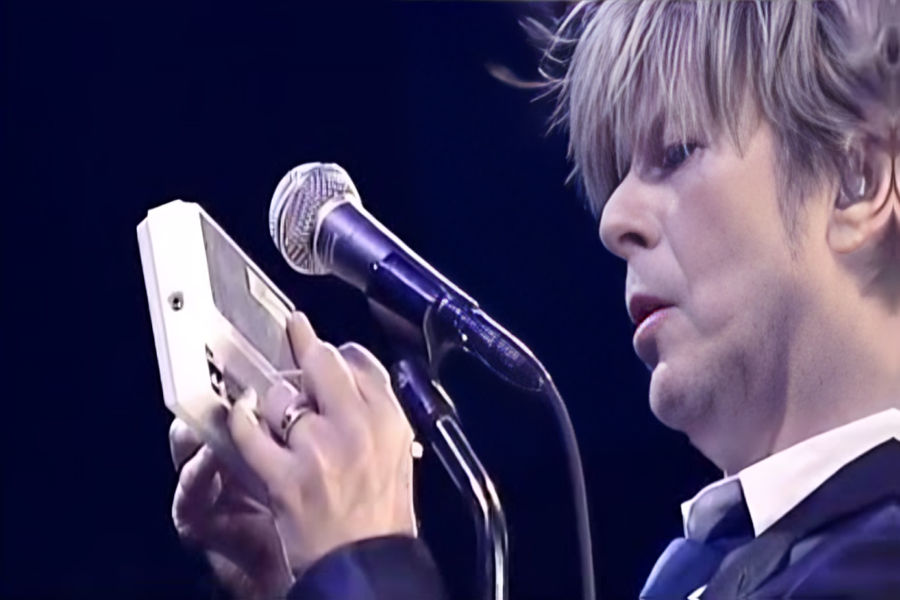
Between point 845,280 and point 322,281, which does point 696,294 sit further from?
point 322,281

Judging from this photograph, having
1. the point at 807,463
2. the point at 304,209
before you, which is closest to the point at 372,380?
the point at 304,209

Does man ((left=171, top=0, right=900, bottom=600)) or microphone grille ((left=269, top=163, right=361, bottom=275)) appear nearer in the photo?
man ((left=171, top=0, right=900, bottom=600))

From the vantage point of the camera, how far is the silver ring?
1.33m

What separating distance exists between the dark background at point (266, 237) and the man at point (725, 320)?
0.05 metres

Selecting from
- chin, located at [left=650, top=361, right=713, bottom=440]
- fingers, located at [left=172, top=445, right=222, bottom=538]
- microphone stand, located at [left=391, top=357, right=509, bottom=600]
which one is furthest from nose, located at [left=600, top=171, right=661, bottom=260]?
fingers, located at [left=172, top=445, right=222, bottom=538]

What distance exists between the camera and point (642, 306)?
1.49m

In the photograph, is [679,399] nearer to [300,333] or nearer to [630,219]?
[630,219]

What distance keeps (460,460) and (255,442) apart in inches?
9.2

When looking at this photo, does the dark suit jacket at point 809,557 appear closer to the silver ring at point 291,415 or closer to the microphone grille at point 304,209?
the silver ring at point 291,415

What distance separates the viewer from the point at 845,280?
1404mm

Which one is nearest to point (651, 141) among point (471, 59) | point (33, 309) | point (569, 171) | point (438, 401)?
point (569, 171)

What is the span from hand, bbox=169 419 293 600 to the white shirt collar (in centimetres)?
43

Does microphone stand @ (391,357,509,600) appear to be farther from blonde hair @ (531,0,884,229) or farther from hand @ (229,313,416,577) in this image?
blonde hair @ (531,0,884,229)

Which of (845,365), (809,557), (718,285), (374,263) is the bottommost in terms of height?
(809,557)
